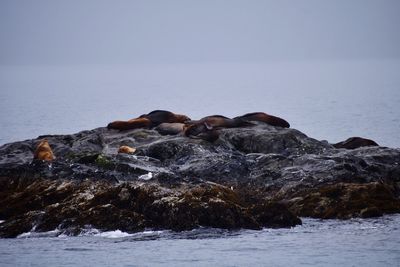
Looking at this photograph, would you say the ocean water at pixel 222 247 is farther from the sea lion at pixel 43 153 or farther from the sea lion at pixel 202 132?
the sea lion at pixel 202 132

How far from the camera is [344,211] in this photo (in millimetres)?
25000

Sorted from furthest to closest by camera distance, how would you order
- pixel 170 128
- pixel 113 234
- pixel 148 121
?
pixel 148 121
pixel 170 128
pixel 113 234

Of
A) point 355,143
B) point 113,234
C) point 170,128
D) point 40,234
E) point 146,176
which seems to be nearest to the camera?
point 113,234

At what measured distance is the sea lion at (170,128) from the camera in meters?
33.3

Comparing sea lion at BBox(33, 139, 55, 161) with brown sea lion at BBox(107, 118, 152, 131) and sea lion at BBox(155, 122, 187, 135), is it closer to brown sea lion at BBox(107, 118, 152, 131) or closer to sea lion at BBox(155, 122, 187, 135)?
sea lion at BBox(155, 122, 187, 135)

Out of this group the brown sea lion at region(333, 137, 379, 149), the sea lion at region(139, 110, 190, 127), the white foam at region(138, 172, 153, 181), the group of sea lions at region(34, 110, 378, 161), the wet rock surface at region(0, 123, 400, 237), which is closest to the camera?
the wet rock surface at region(0, 123, 400, 237)

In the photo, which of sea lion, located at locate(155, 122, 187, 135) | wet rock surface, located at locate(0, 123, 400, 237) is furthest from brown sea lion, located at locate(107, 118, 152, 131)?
wet rock surface, located at locate(0, 123, 400, 237)

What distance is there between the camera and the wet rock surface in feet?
79.0

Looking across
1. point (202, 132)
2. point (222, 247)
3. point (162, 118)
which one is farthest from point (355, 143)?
point (222, 247)

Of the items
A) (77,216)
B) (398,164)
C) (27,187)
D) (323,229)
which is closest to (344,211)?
(323,229)

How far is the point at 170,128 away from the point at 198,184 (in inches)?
314

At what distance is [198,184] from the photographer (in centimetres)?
2586

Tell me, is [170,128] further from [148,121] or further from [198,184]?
[198,184]

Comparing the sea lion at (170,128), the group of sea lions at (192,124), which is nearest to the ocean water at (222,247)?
the group of sea lions at (192,124)
